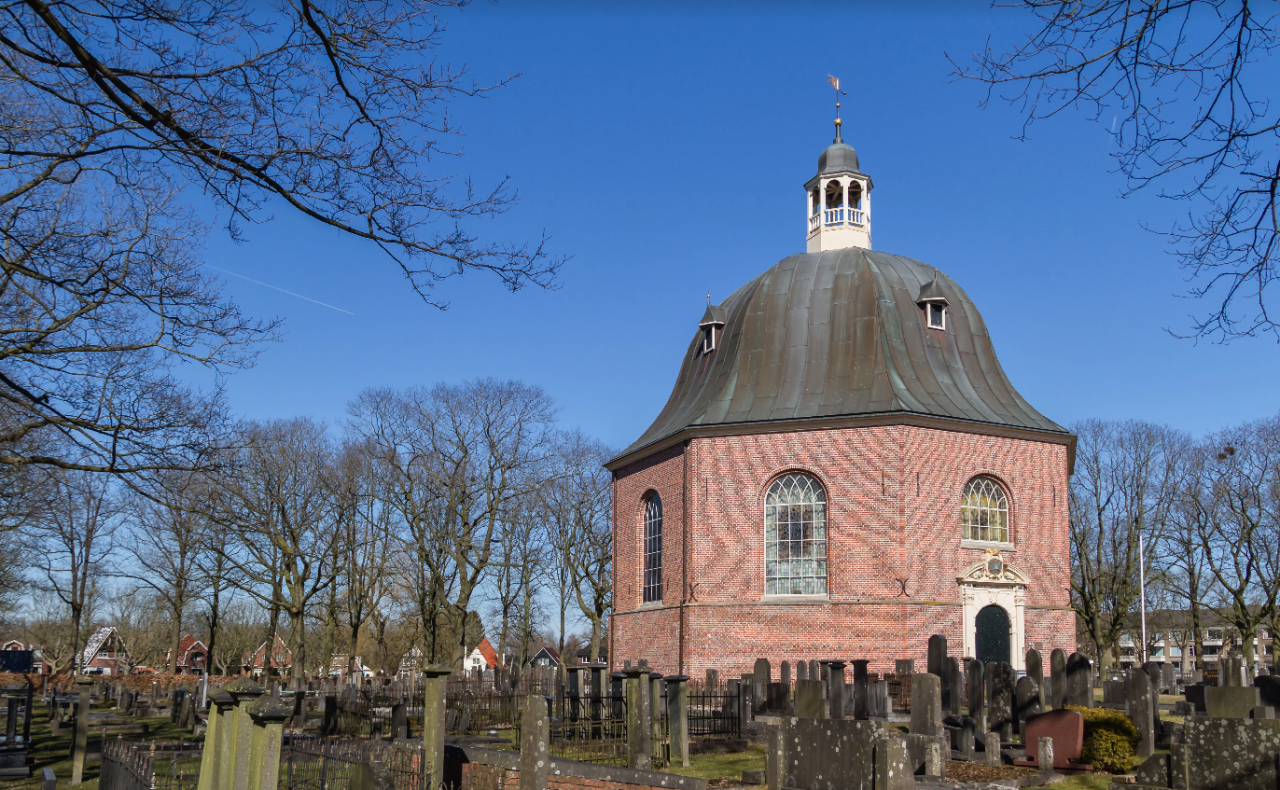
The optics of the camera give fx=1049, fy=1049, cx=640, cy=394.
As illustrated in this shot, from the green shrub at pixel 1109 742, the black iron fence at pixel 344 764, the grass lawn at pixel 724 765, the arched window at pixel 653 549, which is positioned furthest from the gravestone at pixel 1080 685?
the arched window at pixel 653 549

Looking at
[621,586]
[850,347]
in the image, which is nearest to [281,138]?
[850,347]

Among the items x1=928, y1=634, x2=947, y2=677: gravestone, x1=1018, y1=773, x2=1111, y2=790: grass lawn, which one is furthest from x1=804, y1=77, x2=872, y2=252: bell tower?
x1=1018, y1=773, x2=1111, y2=790: grass lawn

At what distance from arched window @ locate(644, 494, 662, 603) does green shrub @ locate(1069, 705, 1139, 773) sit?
15385mm

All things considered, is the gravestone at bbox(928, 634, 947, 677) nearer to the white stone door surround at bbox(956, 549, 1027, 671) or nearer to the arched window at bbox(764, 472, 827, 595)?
the white stone door surround at bbox(956, 549, 1027, 671)

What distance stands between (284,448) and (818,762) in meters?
31.7

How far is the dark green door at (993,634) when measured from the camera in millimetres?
23500

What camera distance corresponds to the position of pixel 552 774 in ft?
29.1

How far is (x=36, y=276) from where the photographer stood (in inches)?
337

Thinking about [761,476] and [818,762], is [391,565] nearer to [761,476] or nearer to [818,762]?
[761,476]

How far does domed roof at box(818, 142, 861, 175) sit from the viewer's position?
29.4 meters

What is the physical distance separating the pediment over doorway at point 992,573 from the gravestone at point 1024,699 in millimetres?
9123

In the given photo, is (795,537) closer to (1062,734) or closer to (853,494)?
(853,494)

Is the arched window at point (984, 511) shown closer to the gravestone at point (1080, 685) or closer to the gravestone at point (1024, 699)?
the gravestone at point (1080, 685)

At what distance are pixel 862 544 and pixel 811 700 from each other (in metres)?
14.6
